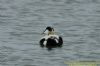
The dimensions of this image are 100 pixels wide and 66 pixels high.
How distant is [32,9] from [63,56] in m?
10.5

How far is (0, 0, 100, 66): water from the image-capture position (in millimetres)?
16092

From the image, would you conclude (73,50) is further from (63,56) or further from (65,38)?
(65,38)

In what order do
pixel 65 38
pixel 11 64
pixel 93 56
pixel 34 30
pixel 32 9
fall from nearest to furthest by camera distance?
pixel 11 64
pixel 93 56
pixel 65 38
pixel 34 30
pixel 32 9

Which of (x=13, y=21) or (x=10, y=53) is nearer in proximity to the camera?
(x=10, y=53)

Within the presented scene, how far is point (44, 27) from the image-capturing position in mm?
21734

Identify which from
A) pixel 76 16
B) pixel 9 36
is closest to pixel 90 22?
pixel 76 16

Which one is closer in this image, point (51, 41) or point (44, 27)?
point (51, 41)

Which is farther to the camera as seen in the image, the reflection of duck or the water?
the reflection of duck

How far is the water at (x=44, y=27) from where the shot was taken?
52.8 ft

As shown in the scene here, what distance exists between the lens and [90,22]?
904 inches

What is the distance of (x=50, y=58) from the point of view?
52.7ft

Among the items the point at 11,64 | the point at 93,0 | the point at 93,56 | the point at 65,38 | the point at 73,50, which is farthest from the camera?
the point at 93,0

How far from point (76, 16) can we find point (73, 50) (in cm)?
738

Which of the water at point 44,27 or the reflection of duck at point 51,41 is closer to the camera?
the water at point 44,27
